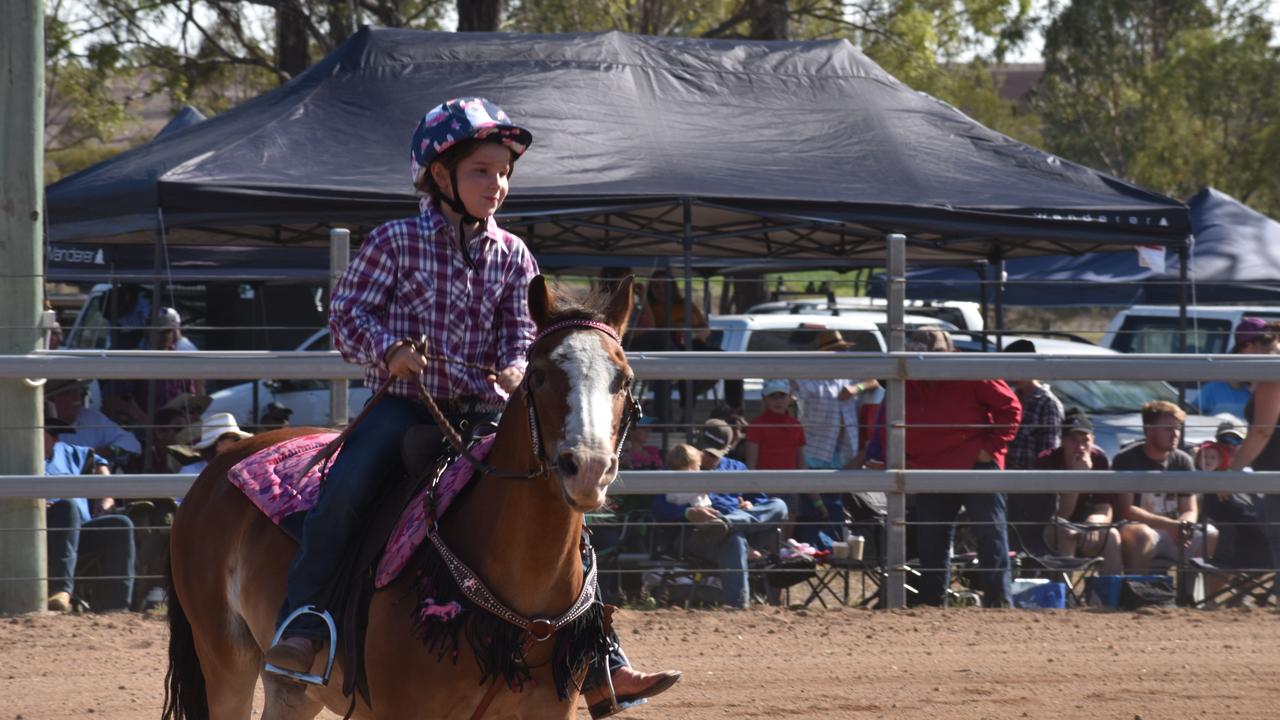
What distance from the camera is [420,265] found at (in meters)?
4.33

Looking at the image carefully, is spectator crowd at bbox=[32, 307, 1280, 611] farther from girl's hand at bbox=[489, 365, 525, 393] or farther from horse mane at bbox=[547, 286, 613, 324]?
horse mane at bbox=[547, 286, 613, 324]

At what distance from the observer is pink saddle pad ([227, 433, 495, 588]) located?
4.03 meters

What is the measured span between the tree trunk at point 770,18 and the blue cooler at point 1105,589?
16162mm

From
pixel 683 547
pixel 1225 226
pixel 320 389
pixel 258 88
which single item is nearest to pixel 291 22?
pixel 258 88

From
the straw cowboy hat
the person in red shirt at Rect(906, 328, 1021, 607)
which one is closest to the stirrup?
the person in red shirt at Rect(906, 328, 1021, 607)

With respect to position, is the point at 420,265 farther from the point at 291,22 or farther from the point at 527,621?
the point at 291,22

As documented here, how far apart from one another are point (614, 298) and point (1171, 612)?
6009 mm

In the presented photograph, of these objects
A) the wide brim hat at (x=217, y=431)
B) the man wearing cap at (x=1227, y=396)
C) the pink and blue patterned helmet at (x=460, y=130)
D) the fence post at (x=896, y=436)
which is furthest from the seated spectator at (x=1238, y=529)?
the pink and blue patterned helmet at (x=460, y=130)

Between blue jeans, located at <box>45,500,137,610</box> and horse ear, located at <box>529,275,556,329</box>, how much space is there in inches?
212

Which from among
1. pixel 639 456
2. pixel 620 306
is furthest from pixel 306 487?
pixel 639 456

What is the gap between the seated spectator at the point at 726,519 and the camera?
8695mm

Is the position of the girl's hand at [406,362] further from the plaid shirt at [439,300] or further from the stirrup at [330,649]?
the stirrup at [330,649]

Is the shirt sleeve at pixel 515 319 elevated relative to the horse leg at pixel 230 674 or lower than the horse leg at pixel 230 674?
elevated

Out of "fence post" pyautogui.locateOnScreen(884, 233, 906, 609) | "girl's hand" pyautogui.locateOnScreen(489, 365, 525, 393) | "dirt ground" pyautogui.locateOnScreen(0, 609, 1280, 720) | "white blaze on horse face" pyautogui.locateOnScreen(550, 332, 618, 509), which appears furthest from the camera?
"fence post" pyautogui.locateOnScreen(884, 233, 906, 609)
